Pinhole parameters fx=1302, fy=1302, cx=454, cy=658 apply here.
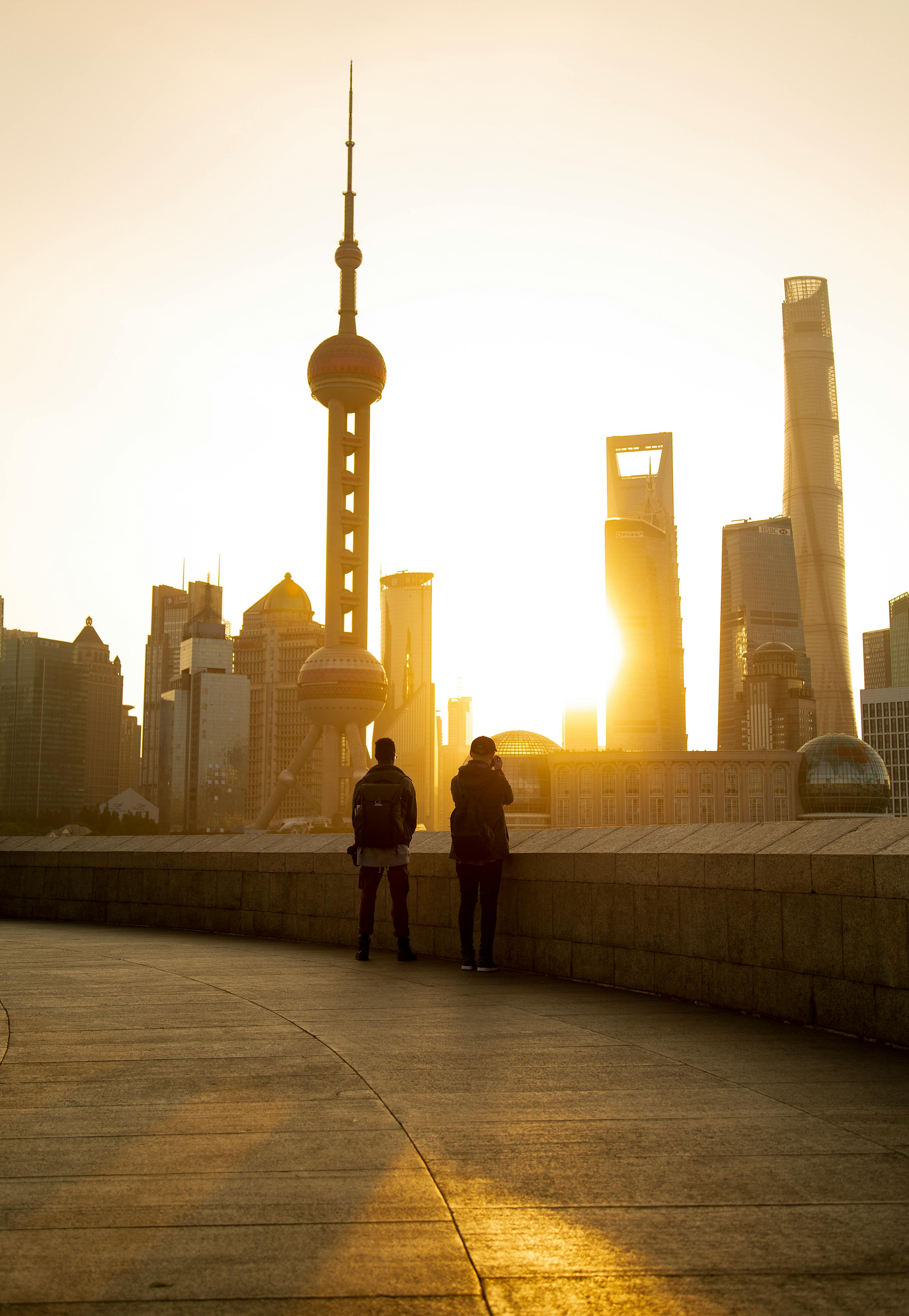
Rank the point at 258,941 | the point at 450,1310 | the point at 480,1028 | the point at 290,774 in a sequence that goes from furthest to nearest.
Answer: the point at 290,774
the point at 258,941
the point at 480,1028
the point at 450,1310

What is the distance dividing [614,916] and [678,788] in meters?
174

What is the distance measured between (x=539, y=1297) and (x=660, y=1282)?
0.32 m

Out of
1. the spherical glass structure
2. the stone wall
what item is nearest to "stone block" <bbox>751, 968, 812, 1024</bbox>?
the stone wall

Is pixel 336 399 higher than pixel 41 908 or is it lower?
higher

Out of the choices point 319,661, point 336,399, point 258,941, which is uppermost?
point 336,399

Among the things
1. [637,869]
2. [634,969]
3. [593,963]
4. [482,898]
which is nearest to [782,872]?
[637,869]

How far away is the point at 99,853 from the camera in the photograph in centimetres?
1661

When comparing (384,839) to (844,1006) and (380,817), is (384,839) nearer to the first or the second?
(380,817)

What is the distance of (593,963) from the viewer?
9.51 metres

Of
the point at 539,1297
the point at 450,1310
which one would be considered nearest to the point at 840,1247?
the point at 539,1297

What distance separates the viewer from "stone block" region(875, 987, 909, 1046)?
254 inches

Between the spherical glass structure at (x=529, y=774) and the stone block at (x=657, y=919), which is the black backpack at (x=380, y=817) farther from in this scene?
the spherical glass structure at (x=529, y=774)

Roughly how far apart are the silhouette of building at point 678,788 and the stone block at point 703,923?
554ft

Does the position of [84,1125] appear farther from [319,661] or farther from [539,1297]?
[319,661]
